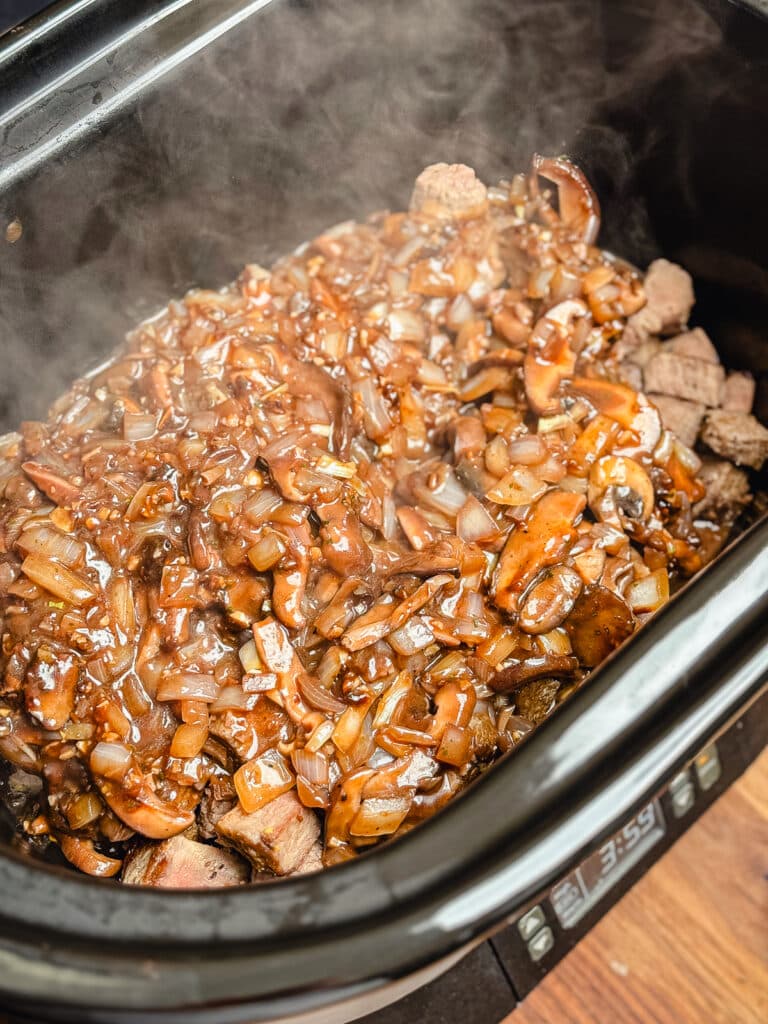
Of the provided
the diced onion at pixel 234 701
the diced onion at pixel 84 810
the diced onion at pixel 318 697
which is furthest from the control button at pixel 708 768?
the diced onion at pixel 84 810

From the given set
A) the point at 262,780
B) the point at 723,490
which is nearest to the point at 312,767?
the point at 262,780

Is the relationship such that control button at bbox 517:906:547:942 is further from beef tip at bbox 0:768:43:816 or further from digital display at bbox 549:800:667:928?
beef tip at bbox 0:768:43:816

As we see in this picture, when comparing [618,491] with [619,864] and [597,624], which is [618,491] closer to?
[597,624]

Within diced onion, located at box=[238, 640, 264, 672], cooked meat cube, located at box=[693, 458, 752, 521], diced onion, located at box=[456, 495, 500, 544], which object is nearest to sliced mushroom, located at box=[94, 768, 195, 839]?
diced onion, located at box=[238, 640, 264, 672]

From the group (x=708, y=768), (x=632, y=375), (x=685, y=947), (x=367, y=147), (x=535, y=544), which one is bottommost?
(x=685, y=947)

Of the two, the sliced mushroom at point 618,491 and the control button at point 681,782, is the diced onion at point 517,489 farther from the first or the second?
the control button at point 681,782

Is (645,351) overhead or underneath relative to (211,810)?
underneath
